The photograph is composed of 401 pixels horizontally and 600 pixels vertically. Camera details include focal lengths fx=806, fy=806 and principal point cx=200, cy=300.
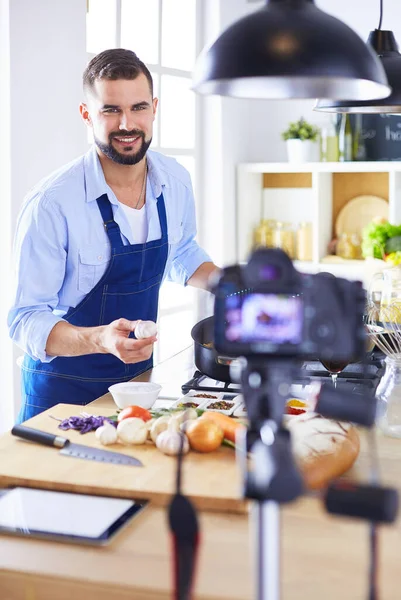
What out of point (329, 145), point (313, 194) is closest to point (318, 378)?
point (313, 194)

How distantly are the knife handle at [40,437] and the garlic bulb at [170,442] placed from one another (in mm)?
183

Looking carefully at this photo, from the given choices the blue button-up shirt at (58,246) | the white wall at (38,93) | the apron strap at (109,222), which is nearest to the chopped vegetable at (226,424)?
the blue button-up shirt at (58,246)

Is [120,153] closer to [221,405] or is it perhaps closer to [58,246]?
[58,246]

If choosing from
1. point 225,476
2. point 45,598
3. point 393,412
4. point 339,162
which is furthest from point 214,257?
point 45,598

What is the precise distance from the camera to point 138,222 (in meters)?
2.55

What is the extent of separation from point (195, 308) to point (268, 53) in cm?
322

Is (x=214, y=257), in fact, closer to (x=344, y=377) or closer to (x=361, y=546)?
(x=344, y=377)

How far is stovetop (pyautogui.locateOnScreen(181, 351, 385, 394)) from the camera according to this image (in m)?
2.03

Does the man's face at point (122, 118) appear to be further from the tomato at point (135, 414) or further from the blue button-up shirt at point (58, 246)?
the tomato at point (135, 414)

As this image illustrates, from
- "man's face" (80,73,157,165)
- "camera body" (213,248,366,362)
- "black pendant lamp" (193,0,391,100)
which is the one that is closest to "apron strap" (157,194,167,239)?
"man's face" (80,73,157,165)

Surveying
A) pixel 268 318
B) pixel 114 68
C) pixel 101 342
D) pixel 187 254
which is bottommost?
pixel 101 342

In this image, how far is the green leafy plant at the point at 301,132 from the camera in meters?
4.61

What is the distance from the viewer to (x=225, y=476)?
54.0 inches

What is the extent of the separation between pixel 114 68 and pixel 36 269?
0.65 metres
